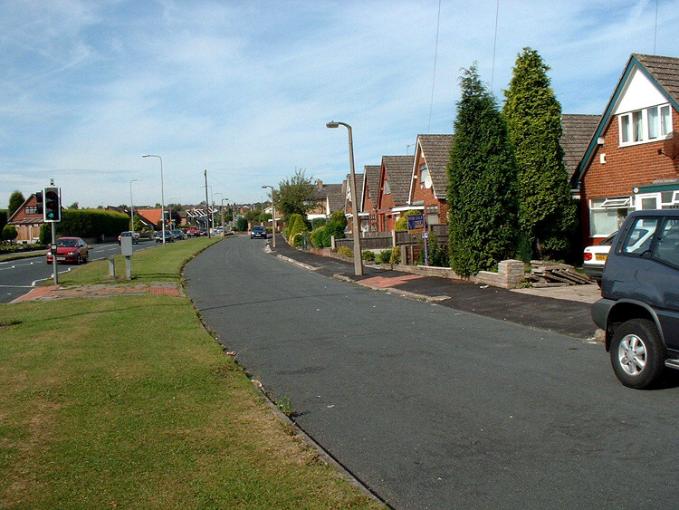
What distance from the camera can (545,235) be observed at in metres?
22.4

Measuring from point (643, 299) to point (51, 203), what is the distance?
1990 centimetres

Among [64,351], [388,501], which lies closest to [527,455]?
[388,501]

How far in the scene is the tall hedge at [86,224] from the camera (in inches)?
3077

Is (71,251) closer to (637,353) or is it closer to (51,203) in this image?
(51,203)

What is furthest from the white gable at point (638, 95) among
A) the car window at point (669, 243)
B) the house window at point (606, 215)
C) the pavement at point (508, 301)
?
the car window at point (669, 243)

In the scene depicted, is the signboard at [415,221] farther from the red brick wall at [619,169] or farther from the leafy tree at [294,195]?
the leafy tree at [294,195]

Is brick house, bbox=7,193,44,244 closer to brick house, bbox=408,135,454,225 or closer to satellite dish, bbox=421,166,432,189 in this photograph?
brick house, bbox=408,135,454,225

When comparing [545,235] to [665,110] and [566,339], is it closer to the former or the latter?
[665,110]

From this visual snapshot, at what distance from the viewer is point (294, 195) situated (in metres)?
74.2

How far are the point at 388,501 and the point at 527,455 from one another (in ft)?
4.79

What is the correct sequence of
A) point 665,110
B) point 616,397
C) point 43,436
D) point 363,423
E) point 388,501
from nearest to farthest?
1. point 388,501
2. point 43,436
3. point 363,423
4. point 616,397
5. point 665,110

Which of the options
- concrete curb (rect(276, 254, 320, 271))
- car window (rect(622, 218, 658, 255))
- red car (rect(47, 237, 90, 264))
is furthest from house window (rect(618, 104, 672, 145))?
red car (rect(47, 237, 90, 264))

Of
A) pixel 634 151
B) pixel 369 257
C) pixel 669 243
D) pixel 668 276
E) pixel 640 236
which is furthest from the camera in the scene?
pixel 369 257

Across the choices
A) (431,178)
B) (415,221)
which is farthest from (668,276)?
(431,178)
